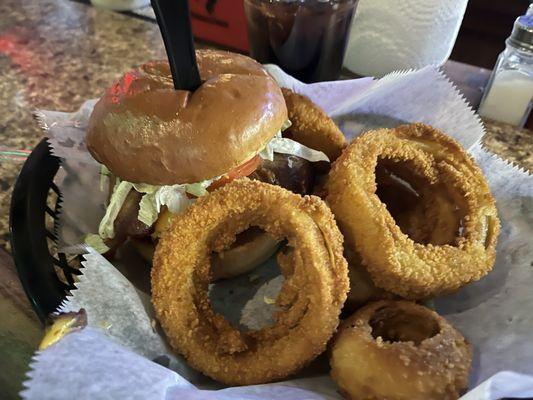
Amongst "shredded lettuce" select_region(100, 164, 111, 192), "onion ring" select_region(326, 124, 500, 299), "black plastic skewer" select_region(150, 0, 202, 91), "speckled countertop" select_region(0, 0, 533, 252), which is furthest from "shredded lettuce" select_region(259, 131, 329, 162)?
"speckled countertop" select_region(0, 0, 533, 252)

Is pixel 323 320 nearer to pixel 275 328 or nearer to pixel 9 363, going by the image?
pixel 275 328

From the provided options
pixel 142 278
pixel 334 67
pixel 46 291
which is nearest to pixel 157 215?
pixel 142 278

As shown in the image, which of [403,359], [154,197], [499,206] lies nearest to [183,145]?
[154,197]

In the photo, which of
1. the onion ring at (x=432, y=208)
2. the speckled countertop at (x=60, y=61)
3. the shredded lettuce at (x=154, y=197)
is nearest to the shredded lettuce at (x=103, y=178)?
the shredded lettuce at (x=154, y=197)

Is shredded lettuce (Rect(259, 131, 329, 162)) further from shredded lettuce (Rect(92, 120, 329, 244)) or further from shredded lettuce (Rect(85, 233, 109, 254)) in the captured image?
shredded lettuce (Rect(85, 233, 109, 254))

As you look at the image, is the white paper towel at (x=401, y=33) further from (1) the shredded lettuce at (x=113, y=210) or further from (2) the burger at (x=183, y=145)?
(1) the shredded lettuce at (x=113, y=210)

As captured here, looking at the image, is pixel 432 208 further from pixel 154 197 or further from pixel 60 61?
pixel 60 61
